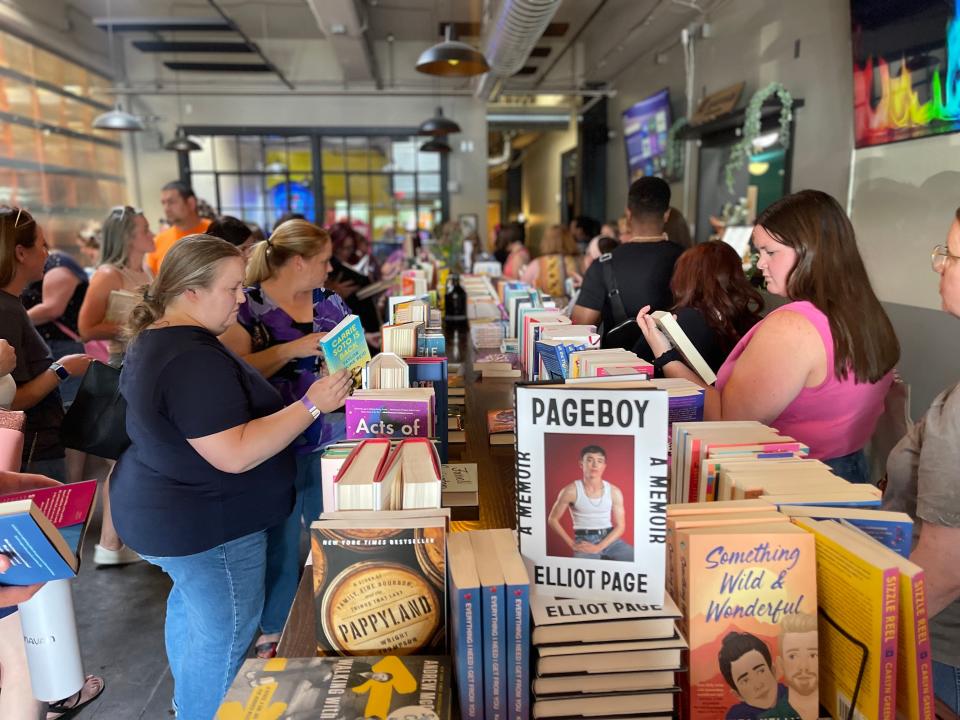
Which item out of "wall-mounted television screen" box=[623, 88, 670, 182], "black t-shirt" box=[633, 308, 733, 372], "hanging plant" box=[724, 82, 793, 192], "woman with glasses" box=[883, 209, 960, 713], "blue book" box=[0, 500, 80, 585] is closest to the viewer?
"blue book" box=[0, 500, 80, 585]

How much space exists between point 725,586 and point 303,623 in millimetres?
768

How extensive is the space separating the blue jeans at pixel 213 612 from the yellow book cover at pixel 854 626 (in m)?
1.45

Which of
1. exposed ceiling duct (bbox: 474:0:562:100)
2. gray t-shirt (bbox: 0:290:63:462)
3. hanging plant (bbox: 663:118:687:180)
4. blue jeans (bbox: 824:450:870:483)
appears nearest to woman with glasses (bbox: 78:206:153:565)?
gray t-shirt (bbox: 0:290:63:462)

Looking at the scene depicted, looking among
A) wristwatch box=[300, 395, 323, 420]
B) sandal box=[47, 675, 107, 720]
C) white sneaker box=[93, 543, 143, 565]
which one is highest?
wristwatch box=[300, 395, 323, 420]

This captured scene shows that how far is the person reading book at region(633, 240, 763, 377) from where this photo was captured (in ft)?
8.50

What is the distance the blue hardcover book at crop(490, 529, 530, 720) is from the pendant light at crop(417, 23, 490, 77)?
4.81 metres

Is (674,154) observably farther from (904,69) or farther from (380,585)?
(380,585)

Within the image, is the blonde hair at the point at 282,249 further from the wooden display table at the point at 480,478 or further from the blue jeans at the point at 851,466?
the blue jeans at the point at 851,466

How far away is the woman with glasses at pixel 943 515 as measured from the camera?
1.34 meters

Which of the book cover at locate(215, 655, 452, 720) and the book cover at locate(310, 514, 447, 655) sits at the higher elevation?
the book cover at locate(310, 514, 447, 655)

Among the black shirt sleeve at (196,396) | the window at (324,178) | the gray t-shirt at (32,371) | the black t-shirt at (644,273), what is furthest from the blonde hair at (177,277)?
the window at (324,178)

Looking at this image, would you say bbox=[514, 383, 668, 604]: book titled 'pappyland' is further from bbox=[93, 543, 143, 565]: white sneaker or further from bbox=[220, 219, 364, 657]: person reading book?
bbox=[93, 543, 143, 565]: white sneaker

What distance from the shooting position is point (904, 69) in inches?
160

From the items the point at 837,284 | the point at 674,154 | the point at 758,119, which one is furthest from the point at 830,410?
the point at 674,154
